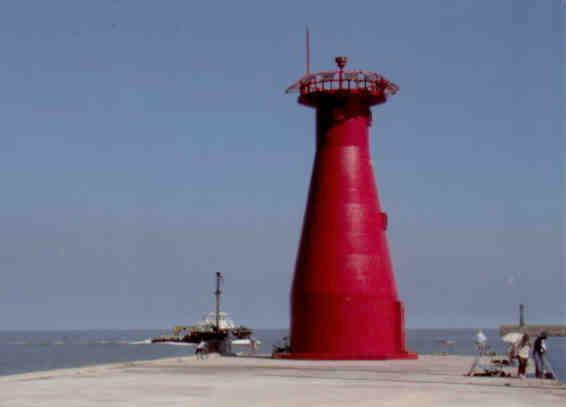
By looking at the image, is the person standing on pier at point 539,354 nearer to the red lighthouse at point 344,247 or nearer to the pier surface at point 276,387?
the pier surface at point 276,387

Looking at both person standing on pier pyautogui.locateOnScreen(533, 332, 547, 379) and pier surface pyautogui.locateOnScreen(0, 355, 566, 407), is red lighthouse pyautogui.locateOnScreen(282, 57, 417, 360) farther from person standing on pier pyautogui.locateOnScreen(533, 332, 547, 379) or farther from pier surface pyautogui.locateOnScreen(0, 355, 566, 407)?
person standing on pier pyautogui.locateOnScreen(533, 332, 547, 379)

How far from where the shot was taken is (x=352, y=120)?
34.3 metres

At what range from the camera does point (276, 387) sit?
21312 mm

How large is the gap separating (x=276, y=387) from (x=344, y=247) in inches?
496

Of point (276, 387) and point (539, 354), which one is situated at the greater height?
point (539, 354)

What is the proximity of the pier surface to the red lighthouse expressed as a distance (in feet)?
10.8

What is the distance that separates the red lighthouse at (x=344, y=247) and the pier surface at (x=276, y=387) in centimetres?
328

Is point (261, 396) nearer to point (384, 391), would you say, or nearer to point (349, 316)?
point (384, 391)

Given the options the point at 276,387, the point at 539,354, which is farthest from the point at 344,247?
the point at 276,387

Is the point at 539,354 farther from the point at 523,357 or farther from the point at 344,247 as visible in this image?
the point at 344,247

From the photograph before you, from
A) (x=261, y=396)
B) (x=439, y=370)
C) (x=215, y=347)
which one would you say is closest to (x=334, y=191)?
(x=439, y=370)

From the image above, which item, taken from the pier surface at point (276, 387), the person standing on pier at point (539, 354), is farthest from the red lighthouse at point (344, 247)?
the person standing on pier at point (539, 354)

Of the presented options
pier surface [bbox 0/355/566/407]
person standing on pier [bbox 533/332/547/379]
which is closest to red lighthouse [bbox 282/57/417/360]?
pier surface [bbox 0/355/566/407]

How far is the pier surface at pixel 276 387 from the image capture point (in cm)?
1809
